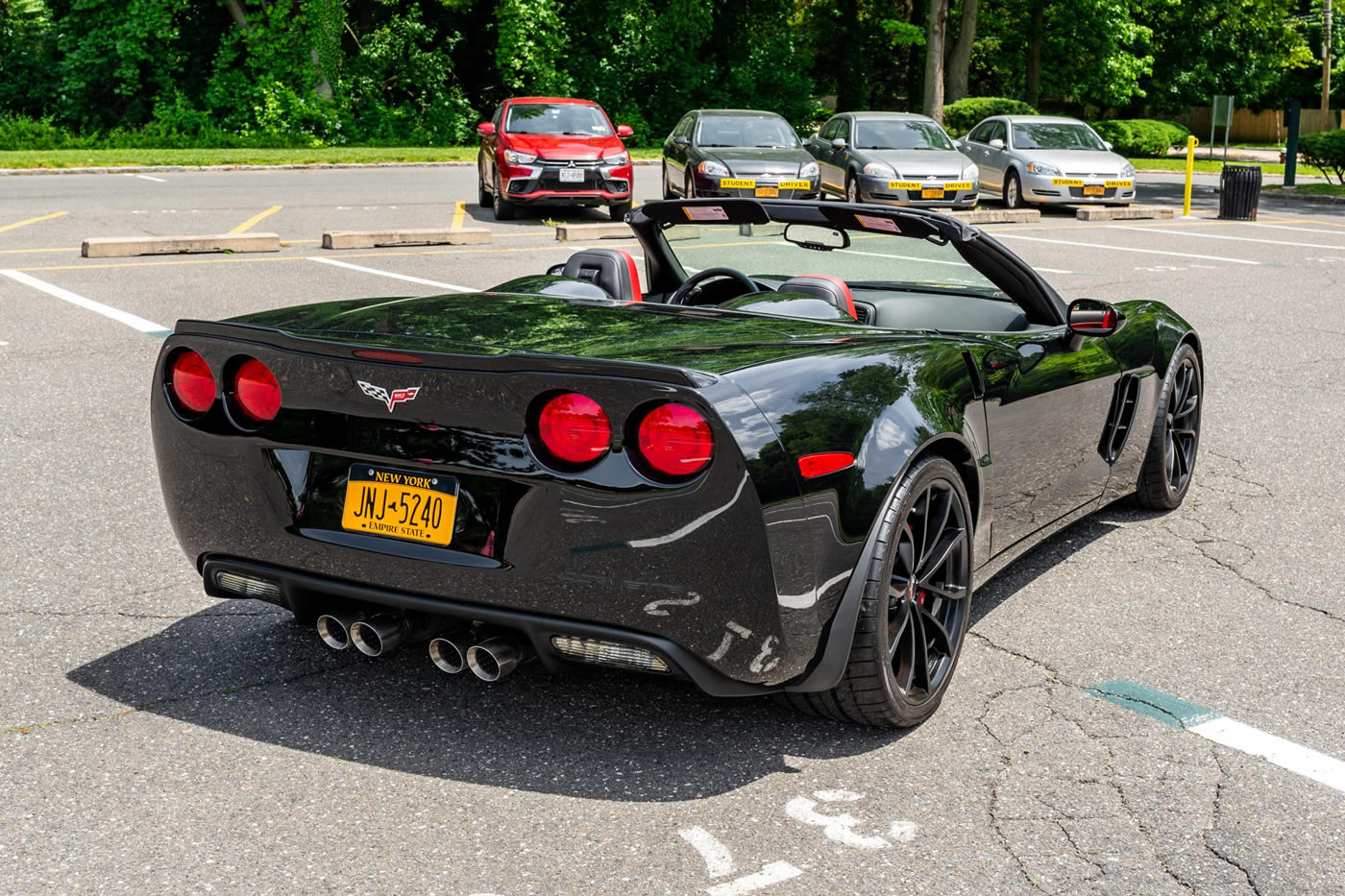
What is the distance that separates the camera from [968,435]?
12.5 ft

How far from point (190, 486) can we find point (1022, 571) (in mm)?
2795

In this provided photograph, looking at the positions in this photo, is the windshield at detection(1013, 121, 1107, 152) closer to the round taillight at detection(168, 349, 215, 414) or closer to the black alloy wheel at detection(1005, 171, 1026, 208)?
the black alloy wheel at detection(1005, 171, 1026, 208)

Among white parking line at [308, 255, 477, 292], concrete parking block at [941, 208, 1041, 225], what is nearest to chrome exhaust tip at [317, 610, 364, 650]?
white parking line at [308, 255, 477, 292]

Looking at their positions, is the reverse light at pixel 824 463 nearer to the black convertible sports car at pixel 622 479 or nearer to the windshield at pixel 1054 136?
the black convertible sports car at pixel 622 479

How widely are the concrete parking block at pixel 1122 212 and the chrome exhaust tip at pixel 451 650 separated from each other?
18670 mm

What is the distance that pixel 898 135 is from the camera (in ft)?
69.8

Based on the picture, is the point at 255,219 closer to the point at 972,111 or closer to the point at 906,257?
the point at 906,257

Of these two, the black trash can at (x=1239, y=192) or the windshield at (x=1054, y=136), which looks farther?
the windshield at (x=1054, y=136)

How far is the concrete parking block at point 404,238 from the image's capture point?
15023mm

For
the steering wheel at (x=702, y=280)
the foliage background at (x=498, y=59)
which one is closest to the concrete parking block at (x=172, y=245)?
the steering wheel at (x=702, y=280)

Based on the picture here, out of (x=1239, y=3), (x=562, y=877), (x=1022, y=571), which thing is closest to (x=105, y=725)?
(x=562, y=877)

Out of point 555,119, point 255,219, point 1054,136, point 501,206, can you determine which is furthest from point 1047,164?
point 255,219

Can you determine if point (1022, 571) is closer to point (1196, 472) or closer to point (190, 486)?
point (1196, 472)

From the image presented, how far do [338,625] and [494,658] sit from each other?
1.46 feet
